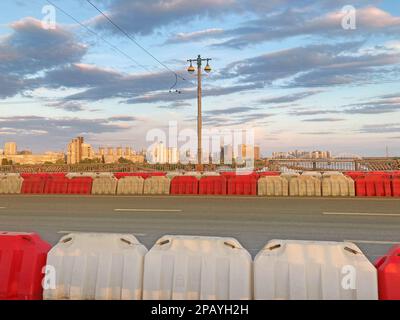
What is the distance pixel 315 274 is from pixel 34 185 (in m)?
19.2

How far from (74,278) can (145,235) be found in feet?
15.4

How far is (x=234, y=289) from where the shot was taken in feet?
13.1

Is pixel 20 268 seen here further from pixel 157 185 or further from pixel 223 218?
pixel 157 185

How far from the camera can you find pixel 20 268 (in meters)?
4.49

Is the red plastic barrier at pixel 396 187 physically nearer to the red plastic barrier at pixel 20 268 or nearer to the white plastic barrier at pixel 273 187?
the white plastic barrier at pixel 273 187

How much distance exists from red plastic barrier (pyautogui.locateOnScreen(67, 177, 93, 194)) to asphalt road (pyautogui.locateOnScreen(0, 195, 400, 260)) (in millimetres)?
2545

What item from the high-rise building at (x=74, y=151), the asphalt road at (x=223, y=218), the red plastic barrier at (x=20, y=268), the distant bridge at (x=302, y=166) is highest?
the high-rise building at (x=74, y=151)

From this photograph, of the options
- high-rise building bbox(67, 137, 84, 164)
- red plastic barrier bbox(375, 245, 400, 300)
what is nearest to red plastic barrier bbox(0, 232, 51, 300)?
red plastic barrier bbox(375, 245, 400, 300)

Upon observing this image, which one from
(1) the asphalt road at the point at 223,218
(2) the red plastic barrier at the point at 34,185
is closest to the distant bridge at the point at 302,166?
(2) the red plastic barrier at the point at 34,185

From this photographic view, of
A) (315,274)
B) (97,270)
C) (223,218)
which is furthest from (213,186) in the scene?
(315,274)

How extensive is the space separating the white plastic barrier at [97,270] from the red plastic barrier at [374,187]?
1470 centimetres

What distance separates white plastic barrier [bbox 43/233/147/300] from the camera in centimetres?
425

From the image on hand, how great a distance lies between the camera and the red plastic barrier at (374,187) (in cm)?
1670

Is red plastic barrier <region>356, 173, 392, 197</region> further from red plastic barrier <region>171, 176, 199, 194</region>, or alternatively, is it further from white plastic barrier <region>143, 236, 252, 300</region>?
white plastic barrier <region>143, 236, 252, 300</region>
